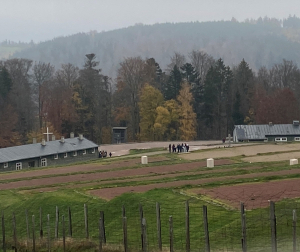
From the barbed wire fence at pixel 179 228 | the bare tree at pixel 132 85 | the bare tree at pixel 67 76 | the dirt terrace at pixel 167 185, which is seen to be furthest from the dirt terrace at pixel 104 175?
the bare tree at pixel 67 76

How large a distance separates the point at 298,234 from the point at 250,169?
23531mm

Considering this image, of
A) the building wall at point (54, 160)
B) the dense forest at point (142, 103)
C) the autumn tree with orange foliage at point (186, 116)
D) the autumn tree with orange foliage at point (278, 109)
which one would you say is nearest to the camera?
the building wall at point (54, 160)

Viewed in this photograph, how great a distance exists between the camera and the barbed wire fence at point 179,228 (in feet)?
51.5

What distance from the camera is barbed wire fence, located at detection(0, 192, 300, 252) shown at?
15.7m

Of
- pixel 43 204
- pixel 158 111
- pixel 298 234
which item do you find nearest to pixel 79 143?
pixel 158 111

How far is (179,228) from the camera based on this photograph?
19844 millimetres

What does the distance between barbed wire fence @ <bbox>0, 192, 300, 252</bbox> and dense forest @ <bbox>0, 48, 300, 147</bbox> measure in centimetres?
6383

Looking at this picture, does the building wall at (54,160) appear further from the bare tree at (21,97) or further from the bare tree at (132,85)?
the bare tree at (132,85)

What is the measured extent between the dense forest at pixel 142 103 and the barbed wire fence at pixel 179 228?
63.8m

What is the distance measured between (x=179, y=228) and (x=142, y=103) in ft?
238

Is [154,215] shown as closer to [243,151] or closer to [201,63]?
[243,151]

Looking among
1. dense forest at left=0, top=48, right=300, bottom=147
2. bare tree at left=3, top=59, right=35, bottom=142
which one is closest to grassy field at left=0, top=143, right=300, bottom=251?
dense forest at left=0, top=48, right=300, bottom=147

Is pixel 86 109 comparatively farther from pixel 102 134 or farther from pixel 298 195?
pixel 298 195

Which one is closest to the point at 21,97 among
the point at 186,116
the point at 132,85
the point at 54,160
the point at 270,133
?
the point at 132,85
